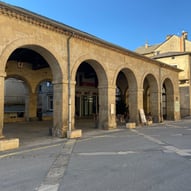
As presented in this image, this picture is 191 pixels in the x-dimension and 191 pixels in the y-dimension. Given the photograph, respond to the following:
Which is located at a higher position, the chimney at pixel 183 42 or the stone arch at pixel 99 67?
the chimney at pixel 183 42

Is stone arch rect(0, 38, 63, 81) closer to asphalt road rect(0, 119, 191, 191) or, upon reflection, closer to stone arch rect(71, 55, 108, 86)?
stone arch rect(71, 55, 108, 86)

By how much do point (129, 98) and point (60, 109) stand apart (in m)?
8.17

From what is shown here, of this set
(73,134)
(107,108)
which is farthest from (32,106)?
(73,134)

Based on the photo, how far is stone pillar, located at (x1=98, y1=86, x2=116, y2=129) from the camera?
15953 millimetres

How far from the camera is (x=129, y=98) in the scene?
63.6 feet

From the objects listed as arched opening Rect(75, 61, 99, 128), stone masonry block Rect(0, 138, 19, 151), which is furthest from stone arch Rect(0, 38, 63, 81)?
arched opening Rect(75, 61, 99, 128)

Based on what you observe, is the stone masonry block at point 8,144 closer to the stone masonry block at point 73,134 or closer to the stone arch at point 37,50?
the stone arch at point 37,50

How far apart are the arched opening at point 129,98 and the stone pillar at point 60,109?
6.92 metres

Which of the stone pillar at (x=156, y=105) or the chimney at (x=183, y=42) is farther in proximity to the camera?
the chimney at (x=183, y=42)

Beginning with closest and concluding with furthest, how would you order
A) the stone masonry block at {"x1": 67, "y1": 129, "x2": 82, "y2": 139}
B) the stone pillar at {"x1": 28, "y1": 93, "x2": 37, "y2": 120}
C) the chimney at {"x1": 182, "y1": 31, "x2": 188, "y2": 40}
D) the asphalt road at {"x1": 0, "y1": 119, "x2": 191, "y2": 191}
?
the asphalt road at {"x1": 0, "y1": 119, "x2": 191, "y2": 191} < the stone masonry block at {"x1": 67, "y1": 129, "x2": 82, "y2": 139} < the stone pillar at {"x1": 28, "y1": 93, "x2": 37, "y2": 120} < the chimney at {"x1": 182, "y1": 31, "x2": 188, "y2": 40}

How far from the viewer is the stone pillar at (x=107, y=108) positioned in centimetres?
1595

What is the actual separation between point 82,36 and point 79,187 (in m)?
10.3

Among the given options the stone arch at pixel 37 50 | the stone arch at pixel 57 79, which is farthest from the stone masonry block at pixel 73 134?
the stone arch at pixel 37 50

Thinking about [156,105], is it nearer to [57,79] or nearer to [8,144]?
[57,79]
